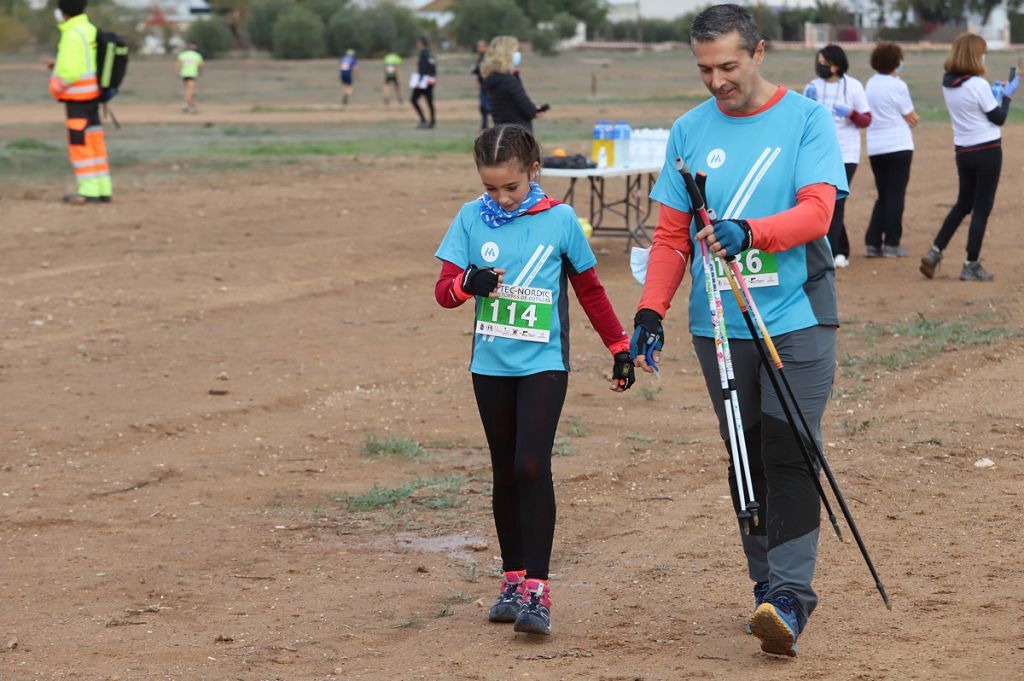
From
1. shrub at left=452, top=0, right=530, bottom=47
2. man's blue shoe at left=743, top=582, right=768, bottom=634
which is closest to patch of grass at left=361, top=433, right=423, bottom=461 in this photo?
man's blue shoe at left=743, top=582, right=768, bottom=634

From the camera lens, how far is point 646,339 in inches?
189

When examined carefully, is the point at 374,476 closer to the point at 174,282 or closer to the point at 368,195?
the point at 174,282

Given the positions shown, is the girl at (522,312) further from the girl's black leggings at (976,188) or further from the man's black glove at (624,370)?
the girl's black leggings at (976,188)

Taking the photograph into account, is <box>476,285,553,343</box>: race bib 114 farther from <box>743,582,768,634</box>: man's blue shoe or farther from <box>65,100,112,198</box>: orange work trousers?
<box>65,100,112,198</box>: orange work trousers

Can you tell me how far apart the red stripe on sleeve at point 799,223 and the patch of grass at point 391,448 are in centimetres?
384

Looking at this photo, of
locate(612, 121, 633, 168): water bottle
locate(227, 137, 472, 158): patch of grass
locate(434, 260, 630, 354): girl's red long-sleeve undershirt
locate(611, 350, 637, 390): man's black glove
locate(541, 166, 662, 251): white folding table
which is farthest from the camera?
locate(227, 137, 472, 158): patch of grass

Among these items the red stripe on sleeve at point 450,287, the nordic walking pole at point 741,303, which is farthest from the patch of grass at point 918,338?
the nordic walking pole at point 741,303

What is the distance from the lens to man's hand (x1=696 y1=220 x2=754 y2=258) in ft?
14.3

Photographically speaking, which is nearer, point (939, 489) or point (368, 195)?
point (939, 489)

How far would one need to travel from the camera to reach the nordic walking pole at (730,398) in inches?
184

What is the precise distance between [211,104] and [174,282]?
29641mm

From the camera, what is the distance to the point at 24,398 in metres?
9.33

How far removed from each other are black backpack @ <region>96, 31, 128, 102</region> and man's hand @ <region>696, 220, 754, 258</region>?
13792mm

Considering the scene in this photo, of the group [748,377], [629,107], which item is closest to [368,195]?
[748,377]
